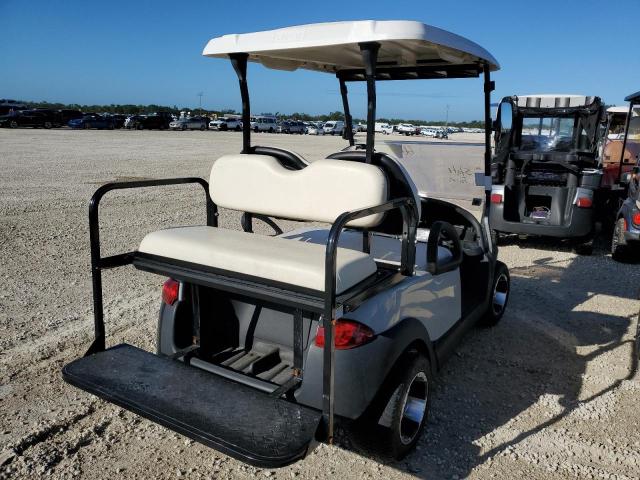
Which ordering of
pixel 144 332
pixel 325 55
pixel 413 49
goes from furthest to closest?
pixel 144 332, pixel 325 55, pixel 413 49

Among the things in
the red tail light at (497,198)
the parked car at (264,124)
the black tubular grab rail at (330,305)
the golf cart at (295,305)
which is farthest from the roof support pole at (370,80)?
the parked car at (264,124)

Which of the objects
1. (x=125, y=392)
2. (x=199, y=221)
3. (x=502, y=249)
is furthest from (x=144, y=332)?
(x=502, y=249)

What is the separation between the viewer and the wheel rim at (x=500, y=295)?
14.7 feet

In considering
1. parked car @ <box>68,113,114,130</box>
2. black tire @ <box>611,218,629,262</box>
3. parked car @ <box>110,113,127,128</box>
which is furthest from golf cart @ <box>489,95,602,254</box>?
parked car @ <box>110,113,127,128</box>

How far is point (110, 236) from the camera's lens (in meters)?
7.06

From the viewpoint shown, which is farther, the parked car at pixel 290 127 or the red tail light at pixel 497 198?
the parked car at pixel 290 127

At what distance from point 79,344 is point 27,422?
3.20 feet

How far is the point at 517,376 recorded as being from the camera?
3.67 metres

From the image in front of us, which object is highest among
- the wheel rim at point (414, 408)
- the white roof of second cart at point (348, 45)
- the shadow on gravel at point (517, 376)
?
the white roof of second cart at point (348, 45)

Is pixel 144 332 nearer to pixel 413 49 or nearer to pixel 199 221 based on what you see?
pixel 413 49

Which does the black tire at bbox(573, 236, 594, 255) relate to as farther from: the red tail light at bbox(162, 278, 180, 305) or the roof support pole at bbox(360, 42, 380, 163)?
the red tail light at bbox(162, 278, 180, 305)

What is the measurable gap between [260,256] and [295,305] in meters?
0.31

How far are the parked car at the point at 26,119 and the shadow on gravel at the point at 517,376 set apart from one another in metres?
34.0

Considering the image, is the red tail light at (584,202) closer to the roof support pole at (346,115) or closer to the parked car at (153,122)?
the roof support pole at (346,115)
